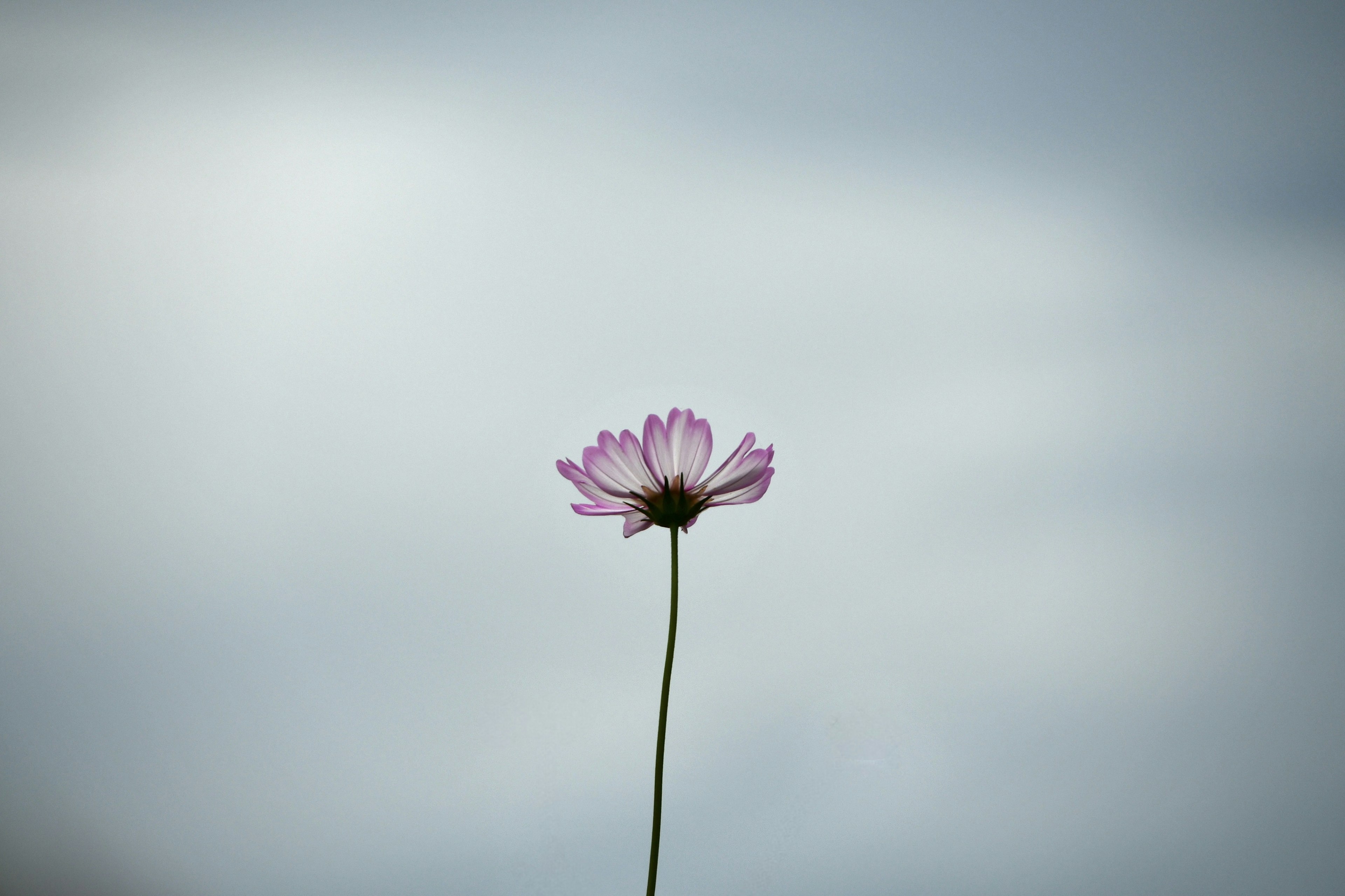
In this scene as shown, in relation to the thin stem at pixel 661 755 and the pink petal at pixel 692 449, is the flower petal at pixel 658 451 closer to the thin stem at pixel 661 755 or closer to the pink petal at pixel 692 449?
the pink petal at pixel 692 449

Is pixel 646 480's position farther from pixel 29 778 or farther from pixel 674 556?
pixel 29 778

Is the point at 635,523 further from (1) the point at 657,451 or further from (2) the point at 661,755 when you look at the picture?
(2) the point at 661,755

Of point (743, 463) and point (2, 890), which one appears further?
point (2, 890)

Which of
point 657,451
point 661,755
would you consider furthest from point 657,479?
point 661,755

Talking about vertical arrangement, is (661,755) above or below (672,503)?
below

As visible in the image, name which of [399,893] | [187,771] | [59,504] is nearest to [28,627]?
[59,504]
